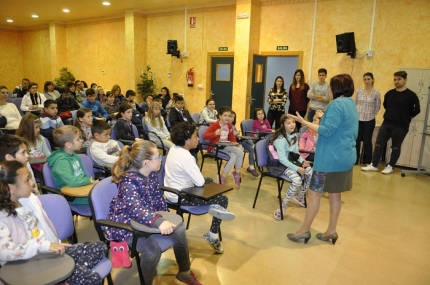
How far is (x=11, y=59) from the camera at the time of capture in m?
15.6

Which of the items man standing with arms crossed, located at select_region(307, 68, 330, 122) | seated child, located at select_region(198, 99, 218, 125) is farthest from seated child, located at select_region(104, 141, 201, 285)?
man standing with arms crossed, located at select_region(307, 68, 330, 122)

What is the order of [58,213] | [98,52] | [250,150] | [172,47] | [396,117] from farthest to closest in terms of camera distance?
[98,52] → [172,47] → [396,117] → [250,150] → [58,213]

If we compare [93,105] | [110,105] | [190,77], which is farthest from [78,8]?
[93,105]

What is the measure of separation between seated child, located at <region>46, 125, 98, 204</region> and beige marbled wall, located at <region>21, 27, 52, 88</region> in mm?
12997

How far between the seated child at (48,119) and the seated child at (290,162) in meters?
3.16

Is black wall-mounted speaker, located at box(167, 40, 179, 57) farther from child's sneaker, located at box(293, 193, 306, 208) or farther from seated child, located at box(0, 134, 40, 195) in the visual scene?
seated child, located at box(0, 134, 40, 195)

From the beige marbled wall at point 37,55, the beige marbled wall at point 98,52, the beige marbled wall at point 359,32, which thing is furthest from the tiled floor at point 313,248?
the beige marbled wall at point 37,55

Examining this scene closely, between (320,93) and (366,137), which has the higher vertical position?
(320,93)

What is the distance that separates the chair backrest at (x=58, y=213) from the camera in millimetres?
2064

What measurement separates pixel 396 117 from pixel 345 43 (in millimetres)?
1974

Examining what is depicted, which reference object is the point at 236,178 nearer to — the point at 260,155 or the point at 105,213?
the point at 260,155

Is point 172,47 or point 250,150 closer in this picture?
point 250,150

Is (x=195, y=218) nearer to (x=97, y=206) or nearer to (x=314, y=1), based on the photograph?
(x=97, y=206)

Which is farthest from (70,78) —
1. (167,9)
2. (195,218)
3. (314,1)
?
(195,218)
